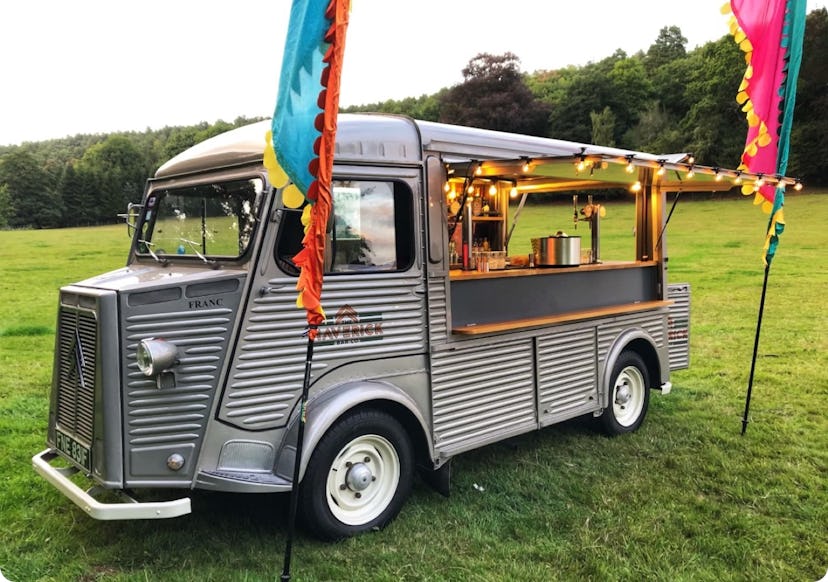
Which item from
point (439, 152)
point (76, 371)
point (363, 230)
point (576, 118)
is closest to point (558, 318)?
point (439, 152)

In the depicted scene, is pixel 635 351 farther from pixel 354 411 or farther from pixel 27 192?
pixel 27 192

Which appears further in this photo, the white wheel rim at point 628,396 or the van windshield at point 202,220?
the white wheel rim at point 628,396

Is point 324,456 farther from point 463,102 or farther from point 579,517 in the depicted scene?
point 463,102

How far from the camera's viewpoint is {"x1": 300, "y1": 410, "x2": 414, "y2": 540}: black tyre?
402 centimetres

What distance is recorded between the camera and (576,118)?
4188cm

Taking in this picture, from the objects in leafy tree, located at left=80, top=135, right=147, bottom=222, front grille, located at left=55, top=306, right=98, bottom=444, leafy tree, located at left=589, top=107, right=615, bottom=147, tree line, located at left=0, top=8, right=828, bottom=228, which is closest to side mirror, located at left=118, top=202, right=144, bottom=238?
front grille, located at left=55, top=306, right=98, bottom=444

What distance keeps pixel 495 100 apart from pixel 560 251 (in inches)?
1610

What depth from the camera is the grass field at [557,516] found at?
386cm

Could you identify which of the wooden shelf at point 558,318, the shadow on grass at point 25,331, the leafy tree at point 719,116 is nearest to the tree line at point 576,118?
the leafy tree at point 719,116

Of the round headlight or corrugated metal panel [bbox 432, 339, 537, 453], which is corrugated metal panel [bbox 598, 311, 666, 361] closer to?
corrugated metal panel [bbox 432, 339, 537, 453]

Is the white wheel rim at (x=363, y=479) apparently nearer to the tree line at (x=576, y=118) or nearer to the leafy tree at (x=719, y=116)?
the tree line at (x=576, y=118)

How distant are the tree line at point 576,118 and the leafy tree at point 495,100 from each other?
3.2 inches

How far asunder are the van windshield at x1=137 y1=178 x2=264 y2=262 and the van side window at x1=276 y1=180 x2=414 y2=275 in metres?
0.27

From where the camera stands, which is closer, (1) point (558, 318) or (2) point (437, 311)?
(2) point (437, 311)
